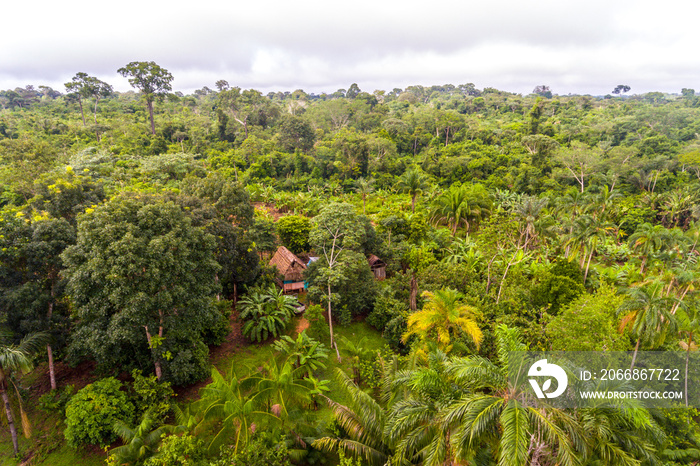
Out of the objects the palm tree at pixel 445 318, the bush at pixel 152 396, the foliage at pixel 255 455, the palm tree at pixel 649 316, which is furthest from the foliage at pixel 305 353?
the palm tree at pixel 649 316

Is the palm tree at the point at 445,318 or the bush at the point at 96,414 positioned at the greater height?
the palm tree at the point at 445,318

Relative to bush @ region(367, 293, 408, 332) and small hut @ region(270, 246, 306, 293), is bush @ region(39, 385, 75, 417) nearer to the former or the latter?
small hut @ region(270, 246, 306, 293)

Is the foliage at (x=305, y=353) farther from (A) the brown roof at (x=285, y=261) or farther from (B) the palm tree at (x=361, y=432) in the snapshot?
(A) the brown roof at (x=285, y=261)

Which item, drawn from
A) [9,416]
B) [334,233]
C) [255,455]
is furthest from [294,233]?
[255,455]

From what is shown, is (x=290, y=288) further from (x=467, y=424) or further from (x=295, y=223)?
(x=467, y=424)

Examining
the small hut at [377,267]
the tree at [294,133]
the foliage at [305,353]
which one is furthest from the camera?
the tree at [294,133]

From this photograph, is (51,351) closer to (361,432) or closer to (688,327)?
(361,432)
